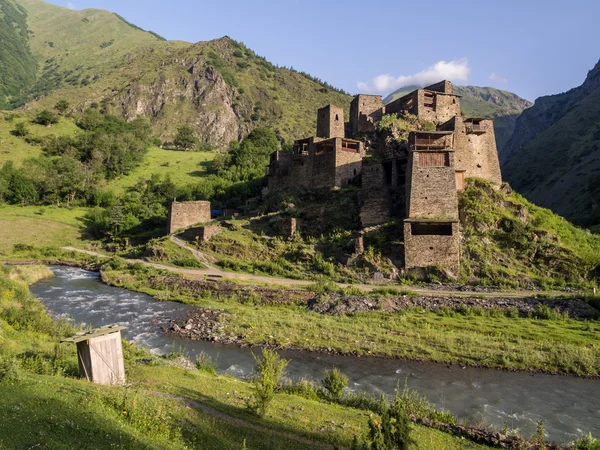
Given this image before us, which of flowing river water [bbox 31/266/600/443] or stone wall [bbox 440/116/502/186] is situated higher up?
stone wall [bbox 440/116/502/186]

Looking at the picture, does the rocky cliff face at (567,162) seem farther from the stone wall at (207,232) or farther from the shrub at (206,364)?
the shrub at (206,364)

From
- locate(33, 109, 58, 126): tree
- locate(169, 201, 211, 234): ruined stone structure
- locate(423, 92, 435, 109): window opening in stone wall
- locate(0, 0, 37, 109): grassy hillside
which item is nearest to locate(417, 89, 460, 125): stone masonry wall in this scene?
locate(423, 92, 435, 109): window opening in stone wall

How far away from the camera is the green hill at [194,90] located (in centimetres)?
12562

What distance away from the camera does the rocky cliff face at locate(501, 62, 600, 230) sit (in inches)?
2559

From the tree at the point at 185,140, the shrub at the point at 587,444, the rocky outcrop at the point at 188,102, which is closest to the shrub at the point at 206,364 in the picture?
the shrub at the point at 587,444

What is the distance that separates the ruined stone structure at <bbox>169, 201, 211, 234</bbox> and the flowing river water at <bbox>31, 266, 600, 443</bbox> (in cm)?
2269

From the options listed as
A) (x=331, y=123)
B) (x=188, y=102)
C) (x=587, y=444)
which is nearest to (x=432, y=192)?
(x=331, y=123)

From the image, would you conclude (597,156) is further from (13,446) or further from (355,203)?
(13,446)

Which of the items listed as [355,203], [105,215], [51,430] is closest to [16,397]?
[51,430]

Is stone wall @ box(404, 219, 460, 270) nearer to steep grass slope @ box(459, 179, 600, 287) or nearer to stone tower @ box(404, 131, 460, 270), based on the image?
stone tower @ box(404, 131, 460, 270)

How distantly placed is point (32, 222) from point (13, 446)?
56055 mm

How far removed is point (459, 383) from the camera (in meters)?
15.3

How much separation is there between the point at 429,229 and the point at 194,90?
125 meters

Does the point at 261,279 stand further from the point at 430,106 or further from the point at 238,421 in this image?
the point at 430,106
